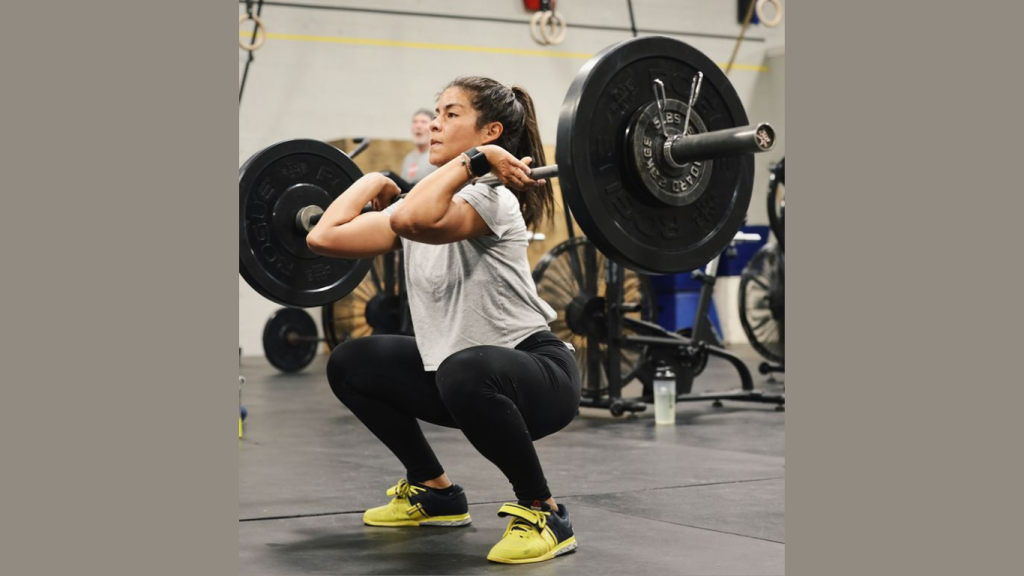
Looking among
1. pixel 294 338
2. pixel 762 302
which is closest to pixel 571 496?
pixel 762 302

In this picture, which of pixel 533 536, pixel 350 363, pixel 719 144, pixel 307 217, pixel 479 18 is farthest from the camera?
pixel 479 18

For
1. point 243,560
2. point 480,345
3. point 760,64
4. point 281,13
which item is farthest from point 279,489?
point 760,64

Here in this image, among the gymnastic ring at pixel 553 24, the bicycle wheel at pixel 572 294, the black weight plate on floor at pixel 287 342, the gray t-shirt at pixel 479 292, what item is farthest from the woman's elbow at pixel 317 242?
the gymnastic ring at pixel 553 24

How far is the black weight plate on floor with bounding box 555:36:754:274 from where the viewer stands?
1930 millimetres

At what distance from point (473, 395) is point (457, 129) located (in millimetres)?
517

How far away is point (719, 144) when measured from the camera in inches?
76.7

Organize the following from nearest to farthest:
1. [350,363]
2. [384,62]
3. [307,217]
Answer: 1. [350,363]
2. [307,217]
3. [384,62]

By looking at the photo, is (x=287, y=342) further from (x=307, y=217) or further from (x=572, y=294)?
(x=307, y=217)

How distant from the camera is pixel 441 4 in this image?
28.9 feet

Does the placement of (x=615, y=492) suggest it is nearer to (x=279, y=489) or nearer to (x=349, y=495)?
(x=349, y=495)

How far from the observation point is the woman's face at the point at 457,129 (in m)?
2.19

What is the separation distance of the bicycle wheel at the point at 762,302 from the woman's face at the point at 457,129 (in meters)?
3.89

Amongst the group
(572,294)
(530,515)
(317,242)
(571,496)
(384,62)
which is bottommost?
(571,496)

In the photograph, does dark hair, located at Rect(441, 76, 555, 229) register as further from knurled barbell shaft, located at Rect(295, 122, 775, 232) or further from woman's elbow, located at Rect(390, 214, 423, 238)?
woman's elbow, located at Rect(390, 214, 423, 238)
